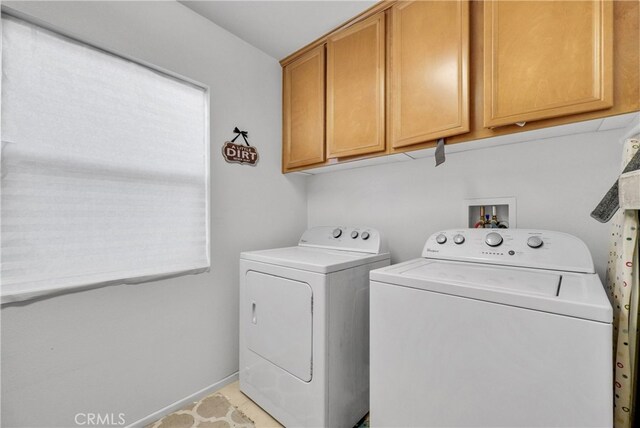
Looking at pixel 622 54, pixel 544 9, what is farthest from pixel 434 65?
pixel 622 54

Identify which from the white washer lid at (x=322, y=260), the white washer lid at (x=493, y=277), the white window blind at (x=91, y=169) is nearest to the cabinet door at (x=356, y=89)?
the white washer lid at (x=322, y=260)

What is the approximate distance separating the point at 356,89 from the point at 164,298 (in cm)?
174

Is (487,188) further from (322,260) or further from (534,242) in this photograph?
(322,260)

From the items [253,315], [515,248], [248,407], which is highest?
[515,248]

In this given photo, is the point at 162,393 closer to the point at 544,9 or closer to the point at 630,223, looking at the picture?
the point at 630,223

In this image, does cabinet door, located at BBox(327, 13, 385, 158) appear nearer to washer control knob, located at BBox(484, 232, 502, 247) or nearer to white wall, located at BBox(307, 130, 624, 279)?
white wall, located at BBox(307, 130, 624, 279)

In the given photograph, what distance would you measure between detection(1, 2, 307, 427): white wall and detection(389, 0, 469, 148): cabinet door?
41.9 inches

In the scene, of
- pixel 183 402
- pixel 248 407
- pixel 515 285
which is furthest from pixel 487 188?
pixel 183 402

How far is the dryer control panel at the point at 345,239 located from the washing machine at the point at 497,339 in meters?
0.46

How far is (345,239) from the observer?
1901 millimetres

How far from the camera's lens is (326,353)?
1.34 m

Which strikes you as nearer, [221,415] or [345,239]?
[221,415]

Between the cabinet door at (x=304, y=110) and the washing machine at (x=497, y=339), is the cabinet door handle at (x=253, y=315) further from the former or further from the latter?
A: the cabinet door at (x=304, y=110)

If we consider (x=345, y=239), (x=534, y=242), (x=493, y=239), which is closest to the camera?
(x=534, y=242)
